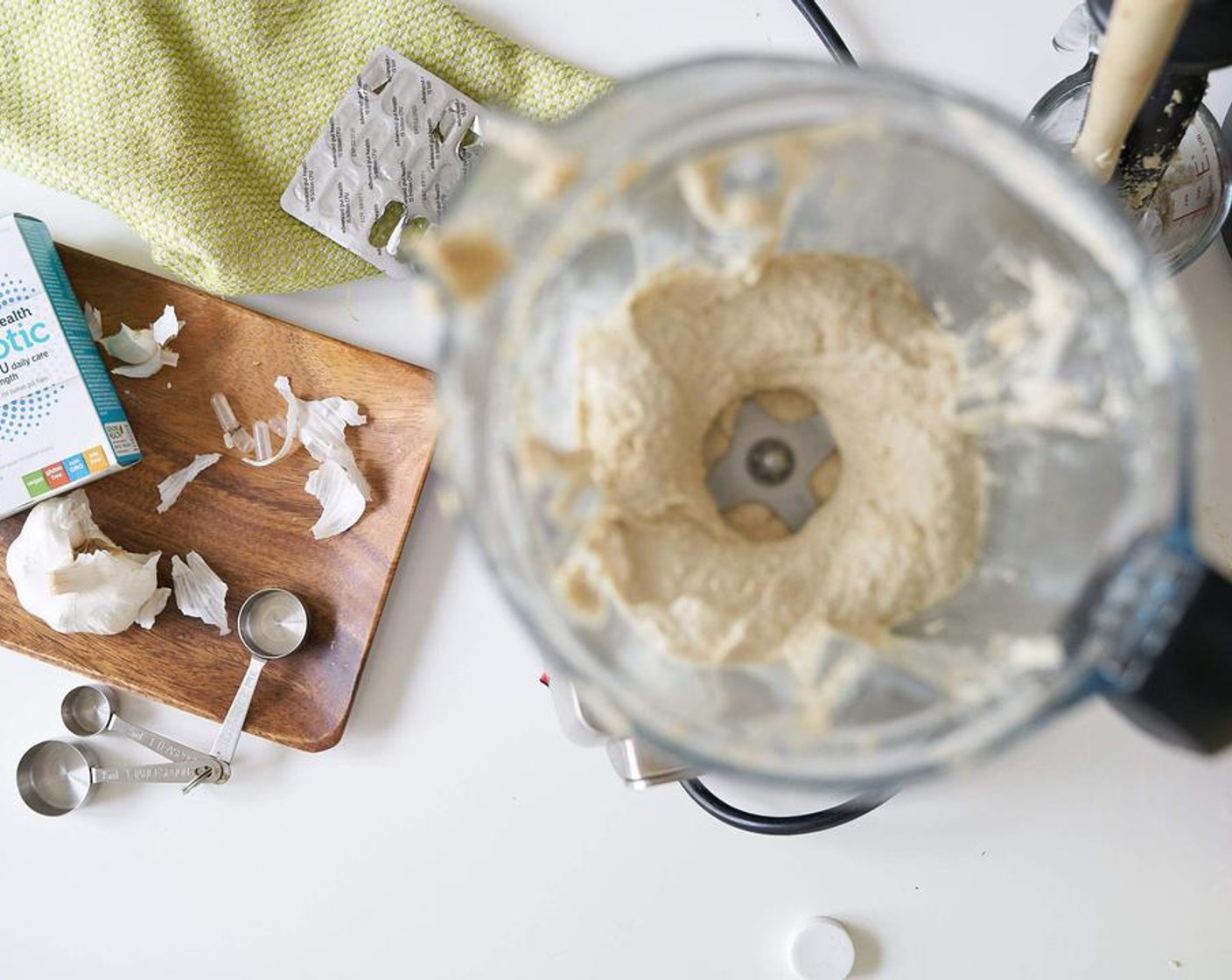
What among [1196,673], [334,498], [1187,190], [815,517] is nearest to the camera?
[1196,673]

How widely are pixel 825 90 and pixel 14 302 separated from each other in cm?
53

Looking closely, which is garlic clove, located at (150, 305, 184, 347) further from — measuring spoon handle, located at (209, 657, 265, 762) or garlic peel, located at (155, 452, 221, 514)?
measuring spoon handle, located at (209, 657, 265, 762)

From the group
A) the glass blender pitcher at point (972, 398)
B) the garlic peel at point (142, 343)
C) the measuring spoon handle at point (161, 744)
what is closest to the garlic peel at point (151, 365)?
the garlic peel at point (142, 343)

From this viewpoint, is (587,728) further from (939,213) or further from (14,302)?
(14,302)

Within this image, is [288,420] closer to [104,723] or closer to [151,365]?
[151,365]

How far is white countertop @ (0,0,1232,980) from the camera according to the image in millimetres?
671

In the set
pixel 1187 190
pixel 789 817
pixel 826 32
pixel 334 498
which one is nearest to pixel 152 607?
pixel 334 498

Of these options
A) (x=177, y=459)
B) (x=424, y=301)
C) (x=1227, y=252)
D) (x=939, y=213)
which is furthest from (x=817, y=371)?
(x=177, y=459)

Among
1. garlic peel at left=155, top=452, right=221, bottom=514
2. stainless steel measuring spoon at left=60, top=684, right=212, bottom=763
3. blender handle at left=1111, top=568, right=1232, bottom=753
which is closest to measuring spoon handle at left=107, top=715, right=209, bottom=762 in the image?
stainless steel measuring spoon at left=60, top=684, right=212, bottom=763

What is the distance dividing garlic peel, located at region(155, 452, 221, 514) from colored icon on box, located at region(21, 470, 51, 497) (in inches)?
2.7

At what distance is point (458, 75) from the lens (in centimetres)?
69

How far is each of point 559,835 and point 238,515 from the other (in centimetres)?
30

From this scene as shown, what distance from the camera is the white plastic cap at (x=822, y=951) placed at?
2.22ft

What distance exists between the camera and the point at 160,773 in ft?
2.31
